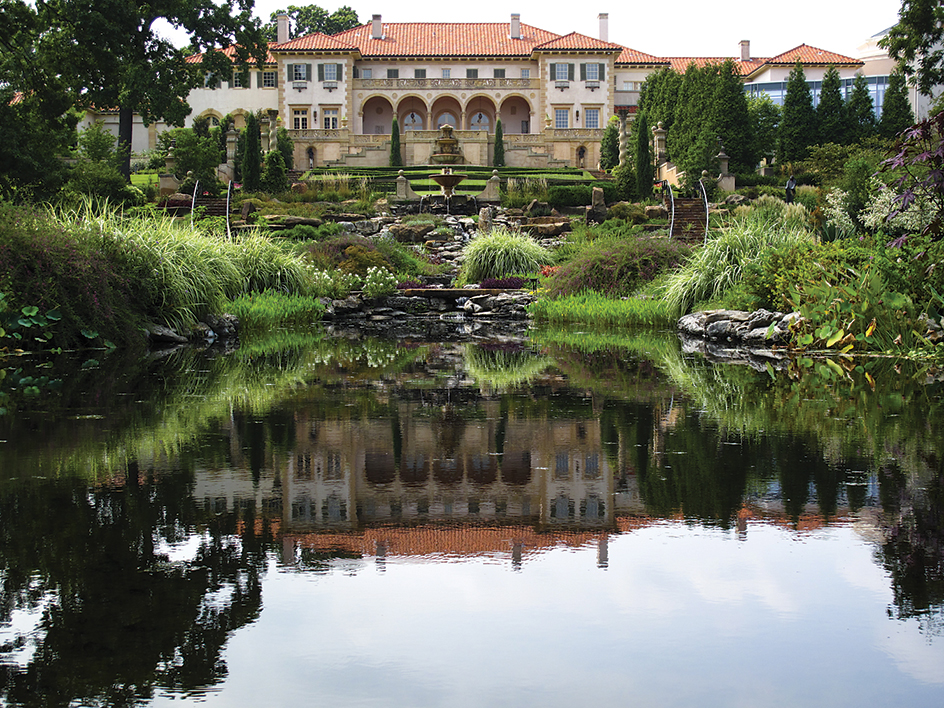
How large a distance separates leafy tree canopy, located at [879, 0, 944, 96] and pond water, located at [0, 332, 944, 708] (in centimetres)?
3357

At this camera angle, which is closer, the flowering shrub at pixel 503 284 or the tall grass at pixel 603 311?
the tall grass at pixel 603 311

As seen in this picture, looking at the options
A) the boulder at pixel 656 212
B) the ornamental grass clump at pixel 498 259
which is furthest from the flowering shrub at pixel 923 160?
the boulder at pixel 656 212

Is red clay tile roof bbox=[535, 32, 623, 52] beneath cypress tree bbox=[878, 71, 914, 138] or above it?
above

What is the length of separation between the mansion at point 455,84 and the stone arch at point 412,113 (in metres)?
0.07

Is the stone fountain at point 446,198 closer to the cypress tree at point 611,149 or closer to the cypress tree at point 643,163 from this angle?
the cypress tree at point 643,163

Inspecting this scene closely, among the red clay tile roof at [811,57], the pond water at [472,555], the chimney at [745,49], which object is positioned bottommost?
the pond water at [472,555]

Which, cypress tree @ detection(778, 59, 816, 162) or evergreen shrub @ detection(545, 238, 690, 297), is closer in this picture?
evergreen shrub @ detection(545, 238, 690, 297)

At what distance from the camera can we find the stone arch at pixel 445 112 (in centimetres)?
6706

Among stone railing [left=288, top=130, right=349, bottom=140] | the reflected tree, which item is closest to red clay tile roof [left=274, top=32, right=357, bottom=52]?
stone railing [left=288, top=130, right=349, bottom=140]

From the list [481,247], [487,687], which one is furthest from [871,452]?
[481,247]

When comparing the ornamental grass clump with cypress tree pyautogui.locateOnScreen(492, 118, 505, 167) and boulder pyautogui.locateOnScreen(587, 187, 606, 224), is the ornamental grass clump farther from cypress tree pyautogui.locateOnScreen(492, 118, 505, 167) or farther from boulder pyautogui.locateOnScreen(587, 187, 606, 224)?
cypress tree pyautogui.locateOnScreen(492, 118, 505, 167)

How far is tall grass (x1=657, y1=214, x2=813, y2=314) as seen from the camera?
49.9 feet

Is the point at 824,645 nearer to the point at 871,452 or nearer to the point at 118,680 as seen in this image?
the point at 118,680

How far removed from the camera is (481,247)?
2209cm
